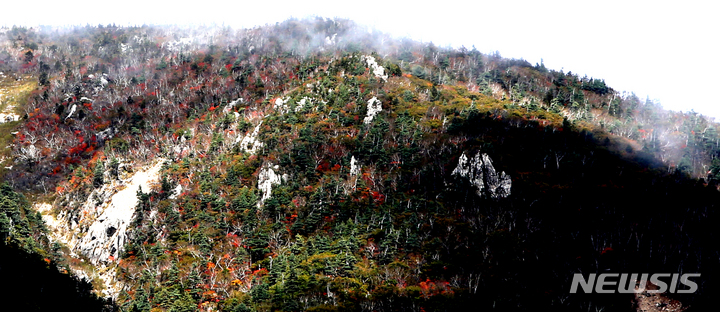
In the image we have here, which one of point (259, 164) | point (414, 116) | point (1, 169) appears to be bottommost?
point (1, 169)

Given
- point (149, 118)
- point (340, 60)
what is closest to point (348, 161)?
point (340, 60)

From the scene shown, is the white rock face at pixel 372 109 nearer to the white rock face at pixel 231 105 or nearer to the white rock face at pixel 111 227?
the white rock face at pixel 231 105

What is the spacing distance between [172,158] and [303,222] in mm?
63048

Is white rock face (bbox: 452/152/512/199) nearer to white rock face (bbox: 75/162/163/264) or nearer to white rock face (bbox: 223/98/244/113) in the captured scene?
white rock face (bbox: 75/162/163/264)

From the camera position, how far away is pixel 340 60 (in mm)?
186875

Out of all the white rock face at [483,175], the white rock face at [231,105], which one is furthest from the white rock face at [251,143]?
the white rock face at [483,175]

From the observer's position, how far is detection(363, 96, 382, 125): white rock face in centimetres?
13812

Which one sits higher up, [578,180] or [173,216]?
[578,180]

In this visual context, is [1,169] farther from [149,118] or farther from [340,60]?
[340,60]

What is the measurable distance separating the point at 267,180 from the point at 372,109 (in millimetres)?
38942

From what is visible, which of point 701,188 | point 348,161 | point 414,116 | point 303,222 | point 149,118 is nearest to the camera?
point 303,222

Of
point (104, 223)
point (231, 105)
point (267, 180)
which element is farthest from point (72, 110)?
point (267, 180)

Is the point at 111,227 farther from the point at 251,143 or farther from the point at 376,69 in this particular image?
the point at 376,69

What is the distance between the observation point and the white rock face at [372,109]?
13812 cm
